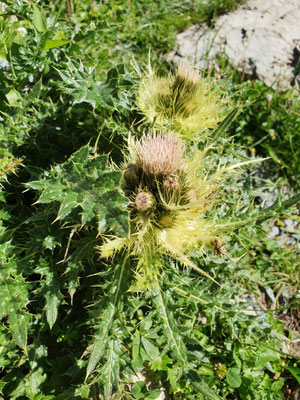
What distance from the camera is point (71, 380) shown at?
8.09 feet

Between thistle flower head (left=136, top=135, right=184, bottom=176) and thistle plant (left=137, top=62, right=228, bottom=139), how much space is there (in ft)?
2.07

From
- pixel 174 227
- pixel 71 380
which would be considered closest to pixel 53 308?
pixel 71 380

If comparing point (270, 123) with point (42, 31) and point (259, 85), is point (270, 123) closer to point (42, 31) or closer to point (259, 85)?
point (259, 85)

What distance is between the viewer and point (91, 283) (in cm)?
265

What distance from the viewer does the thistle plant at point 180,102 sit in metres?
2.82

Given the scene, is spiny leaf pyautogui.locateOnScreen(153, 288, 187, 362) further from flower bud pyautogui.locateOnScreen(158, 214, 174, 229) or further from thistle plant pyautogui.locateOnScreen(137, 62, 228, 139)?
thistle plant pyautogui.locateOnScreen(137, 62, 228, 139)

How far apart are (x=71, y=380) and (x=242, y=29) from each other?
181 inches

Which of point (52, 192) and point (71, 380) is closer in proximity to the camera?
point (52, 192)

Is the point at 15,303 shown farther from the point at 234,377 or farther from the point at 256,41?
the point at 256,41

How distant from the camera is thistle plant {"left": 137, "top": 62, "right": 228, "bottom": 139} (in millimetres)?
2816

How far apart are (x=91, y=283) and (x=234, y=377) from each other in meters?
1.19

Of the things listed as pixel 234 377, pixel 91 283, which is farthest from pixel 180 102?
pixel 234 377

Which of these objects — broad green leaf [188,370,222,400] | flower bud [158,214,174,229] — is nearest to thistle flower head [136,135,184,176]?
flower bud [158,214,174,229]

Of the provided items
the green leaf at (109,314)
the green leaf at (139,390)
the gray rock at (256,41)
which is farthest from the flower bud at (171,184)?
the gray rock at (256,41)
